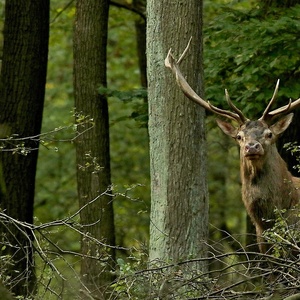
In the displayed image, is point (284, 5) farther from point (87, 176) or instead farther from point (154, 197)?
point (154, 197)

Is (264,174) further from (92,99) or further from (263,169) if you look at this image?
(92,99)

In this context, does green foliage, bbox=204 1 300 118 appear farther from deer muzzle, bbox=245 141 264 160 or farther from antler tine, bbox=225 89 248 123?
deer muzzle, bbox=245 141 264 160

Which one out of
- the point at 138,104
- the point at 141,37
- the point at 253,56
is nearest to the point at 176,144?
the point at 253,56

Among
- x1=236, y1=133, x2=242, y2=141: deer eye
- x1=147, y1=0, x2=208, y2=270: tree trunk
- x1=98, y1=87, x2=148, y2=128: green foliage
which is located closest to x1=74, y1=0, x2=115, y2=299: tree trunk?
x1=98, y1=87, x2=148, y2=128: green foliage

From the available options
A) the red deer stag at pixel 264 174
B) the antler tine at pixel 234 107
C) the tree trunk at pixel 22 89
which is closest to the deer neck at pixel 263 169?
the red deer stag at pixel 264 174

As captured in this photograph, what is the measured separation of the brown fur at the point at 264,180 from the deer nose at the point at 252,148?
0.18m

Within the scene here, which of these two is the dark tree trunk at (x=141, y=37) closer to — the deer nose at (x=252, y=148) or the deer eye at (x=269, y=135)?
the deer eye at (x=269, y=135)

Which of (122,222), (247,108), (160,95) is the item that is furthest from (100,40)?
(122,222)

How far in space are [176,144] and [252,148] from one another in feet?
3.95

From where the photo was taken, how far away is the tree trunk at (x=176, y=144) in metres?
11.2

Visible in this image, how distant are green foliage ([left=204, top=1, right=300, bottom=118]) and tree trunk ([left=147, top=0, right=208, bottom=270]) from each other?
266cm

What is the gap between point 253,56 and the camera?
46.9ft

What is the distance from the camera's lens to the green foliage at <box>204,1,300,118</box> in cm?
1388

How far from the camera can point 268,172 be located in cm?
1246
